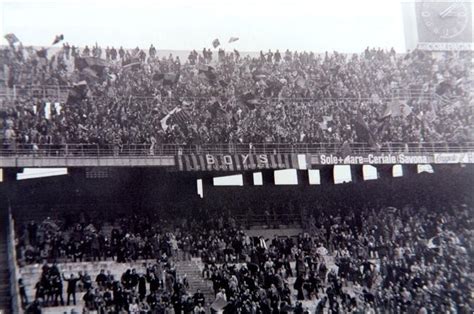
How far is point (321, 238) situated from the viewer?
24734mm

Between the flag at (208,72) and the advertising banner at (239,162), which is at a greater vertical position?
the flag at (208,72)

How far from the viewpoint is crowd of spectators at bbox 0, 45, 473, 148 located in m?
23.7

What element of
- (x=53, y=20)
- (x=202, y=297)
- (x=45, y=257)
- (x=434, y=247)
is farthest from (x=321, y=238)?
(x=53, y=20)

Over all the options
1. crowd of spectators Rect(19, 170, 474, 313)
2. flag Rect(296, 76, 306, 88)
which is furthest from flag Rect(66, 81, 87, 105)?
flag Rect(296, 76, 306, 88)

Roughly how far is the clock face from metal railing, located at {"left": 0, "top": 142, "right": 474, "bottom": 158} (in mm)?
6426

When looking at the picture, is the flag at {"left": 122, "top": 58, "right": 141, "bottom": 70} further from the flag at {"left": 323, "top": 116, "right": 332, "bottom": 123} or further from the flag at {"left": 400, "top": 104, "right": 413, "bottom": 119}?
the flag at {"left": 400, "top": 104, "right": 413, "bottom": 119}

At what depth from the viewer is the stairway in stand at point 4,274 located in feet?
63.2

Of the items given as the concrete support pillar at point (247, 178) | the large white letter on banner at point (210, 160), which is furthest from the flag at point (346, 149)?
the large white letter on banner at point (210, 160)

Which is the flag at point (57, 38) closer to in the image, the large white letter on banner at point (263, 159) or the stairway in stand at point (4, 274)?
the stairway in stand at point (4, 274)

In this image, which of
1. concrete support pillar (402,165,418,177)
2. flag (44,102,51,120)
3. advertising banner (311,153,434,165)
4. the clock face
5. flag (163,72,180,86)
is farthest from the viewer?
the clock face

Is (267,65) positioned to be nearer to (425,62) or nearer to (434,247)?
(425,62)

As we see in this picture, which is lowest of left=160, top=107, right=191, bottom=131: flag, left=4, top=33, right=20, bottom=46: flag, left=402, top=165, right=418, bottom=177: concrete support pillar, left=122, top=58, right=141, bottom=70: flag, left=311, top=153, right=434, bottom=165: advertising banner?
left=402, top=165, right=418, bottom=177: concrete support pillar

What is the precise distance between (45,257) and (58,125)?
4.77 meters

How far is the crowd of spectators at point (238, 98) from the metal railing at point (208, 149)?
0.68 feet
